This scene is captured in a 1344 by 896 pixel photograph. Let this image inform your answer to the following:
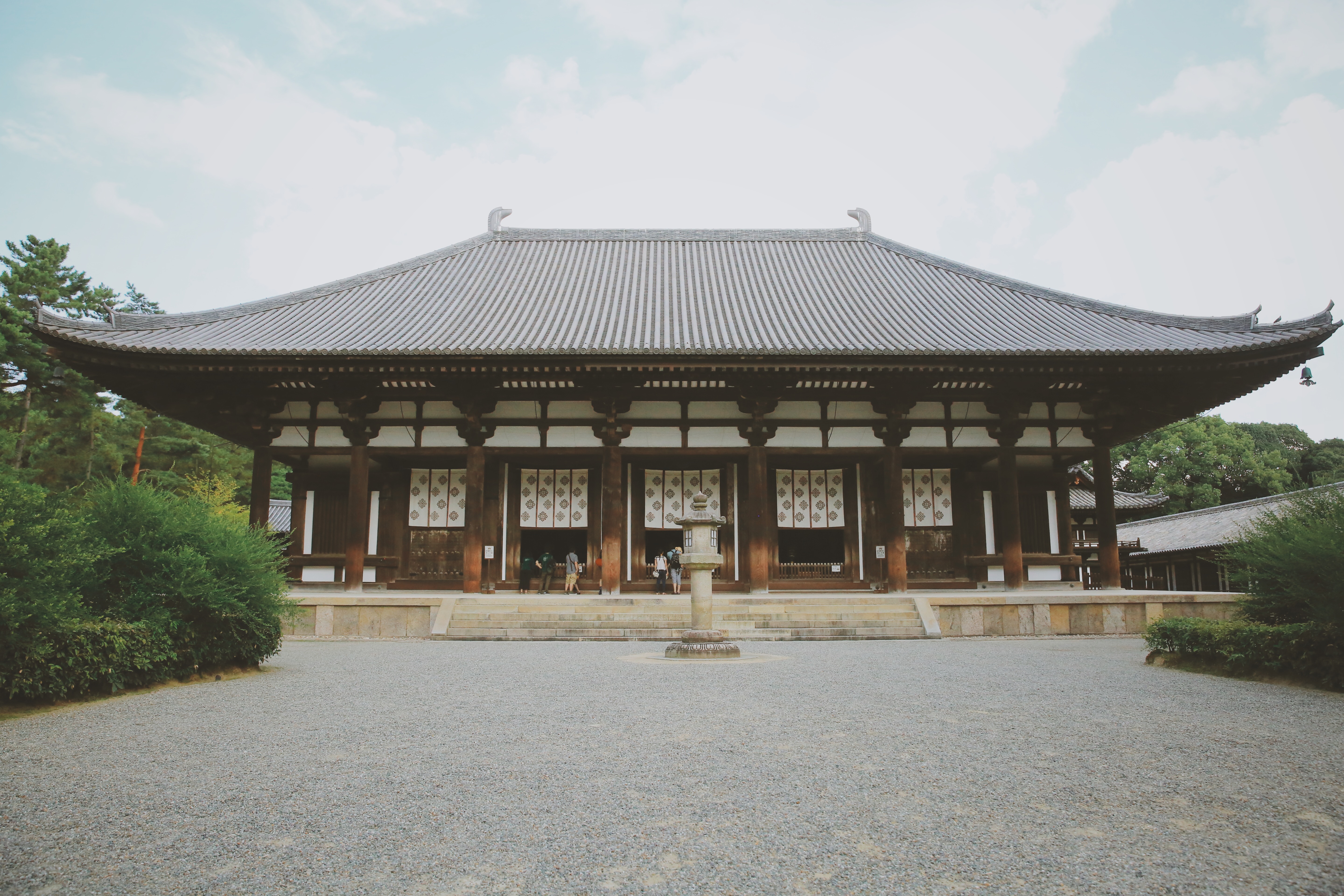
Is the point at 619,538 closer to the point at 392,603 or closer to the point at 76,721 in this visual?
the point at 392,603

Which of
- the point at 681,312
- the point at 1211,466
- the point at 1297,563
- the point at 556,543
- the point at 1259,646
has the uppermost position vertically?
the point at 681,312

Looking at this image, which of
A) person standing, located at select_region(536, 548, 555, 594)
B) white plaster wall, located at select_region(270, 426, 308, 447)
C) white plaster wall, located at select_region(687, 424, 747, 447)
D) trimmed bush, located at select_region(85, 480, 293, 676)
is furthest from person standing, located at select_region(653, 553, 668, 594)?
trimmed bush, located at select_region(85, 480, 293, 676)

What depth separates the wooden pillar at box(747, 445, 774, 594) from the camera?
14.8 metres

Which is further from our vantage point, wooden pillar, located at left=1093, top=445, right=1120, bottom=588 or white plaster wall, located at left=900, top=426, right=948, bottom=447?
white plaster wall, located at left=900, top=426, right=948, bottom=447

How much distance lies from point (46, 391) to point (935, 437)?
91.8 ft

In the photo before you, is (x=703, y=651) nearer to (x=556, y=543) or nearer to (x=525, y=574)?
(x=525, y=574)

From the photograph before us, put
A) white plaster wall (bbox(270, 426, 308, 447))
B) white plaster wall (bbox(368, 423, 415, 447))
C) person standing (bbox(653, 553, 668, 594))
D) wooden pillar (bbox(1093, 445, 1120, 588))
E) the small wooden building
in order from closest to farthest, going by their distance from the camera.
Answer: the small wooden building → wooden pillar (bbox(1093, 445, 1120, 588)) → white plaster wall (bbox(368, 423, 415, 447)) → white plaster wall (bbox(270, 426, 308, 447)) → person standing (bbox(653, 553, 668, 594))

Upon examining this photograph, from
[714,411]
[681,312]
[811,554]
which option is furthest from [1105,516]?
[681,312]

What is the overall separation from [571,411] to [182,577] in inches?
344

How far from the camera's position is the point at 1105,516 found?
15.4 meters

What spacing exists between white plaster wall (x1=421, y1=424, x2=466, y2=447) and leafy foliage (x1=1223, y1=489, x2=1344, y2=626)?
497 inches

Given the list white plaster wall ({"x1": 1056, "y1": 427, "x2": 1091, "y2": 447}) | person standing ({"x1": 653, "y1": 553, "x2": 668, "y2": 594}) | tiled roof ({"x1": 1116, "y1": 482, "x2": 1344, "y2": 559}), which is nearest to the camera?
person standing ({"x1": 653, "y1": 553, "x2": 668, "y2": 594})

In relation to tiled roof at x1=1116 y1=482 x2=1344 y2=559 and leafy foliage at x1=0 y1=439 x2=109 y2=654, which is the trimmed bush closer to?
leafy foliage at x1=0 y1=439 x2=109 y2=654

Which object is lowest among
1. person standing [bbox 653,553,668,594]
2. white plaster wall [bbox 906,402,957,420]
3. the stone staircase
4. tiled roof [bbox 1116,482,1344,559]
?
the stone staircase
